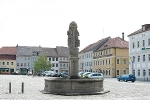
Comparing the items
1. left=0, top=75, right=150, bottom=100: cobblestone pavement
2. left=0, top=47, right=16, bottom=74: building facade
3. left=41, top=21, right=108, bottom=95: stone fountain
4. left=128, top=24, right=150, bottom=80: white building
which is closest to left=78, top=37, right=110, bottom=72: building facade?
left=0, top=47, right=16, bottom=74: building facade

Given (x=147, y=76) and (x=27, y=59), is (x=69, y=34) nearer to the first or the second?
(x=147, y=76)

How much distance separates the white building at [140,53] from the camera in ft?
177

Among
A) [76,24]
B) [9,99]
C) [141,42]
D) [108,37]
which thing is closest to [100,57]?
[108,37]

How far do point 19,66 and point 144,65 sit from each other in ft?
220

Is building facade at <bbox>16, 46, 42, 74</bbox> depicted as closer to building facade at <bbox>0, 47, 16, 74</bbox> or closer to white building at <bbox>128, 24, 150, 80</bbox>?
building facade at <bbox>0, 47, 16, 74</bbox>

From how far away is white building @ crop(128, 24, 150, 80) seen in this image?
53844mm

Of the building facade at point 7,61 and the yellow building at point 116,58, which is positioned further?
the building facade at point 7,61

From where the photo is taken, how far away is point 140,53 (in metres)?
56.6

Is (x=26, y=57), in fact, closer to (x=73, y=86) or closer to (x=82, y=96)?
(x=73, y=86)

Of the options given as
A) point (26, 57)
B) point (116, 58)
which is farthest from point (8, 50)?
point (116, 58)

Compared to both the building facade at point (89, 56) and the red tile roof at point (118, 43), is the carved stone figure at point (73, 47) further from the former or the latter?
the building facade at point (89, 56)

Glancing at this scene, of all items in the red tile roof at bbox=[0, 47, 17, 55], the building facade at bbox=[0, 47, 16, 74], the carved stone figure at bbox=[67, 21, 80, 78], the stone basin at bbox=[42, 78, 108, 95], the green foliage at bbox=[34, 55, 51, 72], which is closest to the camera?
the stone basin at bbox=[42, 78, 108, 95]

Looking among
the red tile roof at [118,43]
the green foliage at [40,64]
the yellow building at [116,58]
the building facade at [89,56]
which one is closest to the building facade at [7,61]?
the green foliage at [40,64]

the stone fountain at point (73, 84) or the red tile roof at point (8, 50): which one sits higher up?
the red tile roof at point (8, 50)
